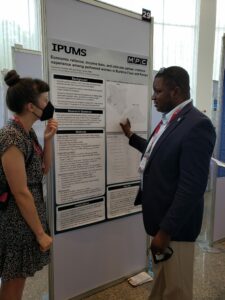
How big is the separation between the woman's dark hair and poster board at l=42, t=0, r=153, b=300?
0.36 metres

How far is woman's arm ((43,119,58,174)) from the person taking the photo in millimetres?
1531

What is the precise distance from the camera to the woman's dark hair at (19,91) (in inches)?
50.3

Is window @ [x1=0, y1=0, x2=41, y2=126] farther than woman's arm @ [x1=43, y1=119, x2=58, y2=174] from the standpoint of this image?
Yes

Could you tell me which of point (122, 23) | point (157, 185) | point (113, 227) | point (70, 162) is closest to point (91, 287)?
point (113, 227)

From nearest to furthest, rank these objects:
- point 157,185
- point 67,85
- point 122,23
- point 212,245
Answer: point 157,185 < point 67,85 < point 122,23 < point 212,245

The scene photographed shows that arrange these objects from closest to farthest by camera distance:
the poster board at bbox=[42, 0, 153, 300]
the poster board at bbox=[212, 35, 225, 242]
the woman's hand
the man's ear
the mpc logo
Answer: the man's ear < the woman's hand < the poster board at bbox=[42, 0, 153, 300] < the mpc logo < the poster board at bbox=[212, 35, 225, 242]

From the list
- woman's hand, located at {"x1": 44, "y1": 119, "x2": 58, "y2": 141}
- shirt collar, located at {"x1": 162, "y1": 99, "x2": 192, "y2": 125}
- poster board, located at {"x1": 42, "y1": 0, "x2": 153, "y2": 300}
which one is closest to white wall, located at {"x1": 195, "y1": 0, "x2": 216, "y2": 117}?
poster board, located at {"x1": 42, "y1": 0, "x2": 153, "y2": 300}

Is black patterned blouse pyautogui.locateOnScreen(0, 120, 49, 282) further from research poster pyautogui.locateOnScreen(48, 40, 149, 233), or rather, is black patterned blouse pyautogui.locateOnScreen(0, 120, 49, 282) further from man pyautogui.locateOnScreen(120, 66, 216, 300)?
man pyautogui.locateOnScreen(120, 66, 216, 300)

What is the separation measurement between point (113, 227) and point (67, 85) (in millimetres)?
1118

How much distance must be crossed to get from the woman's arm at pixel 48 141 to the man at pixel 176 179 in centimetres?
55

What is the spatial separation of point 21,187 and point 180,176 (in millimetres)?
744

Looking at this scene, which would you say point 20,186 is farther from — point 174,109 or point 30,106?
point 174,109

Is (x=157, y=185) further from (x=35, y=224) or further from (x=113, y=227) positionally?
(x=113, y=227)

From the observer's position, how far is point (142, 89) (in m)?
2.12
